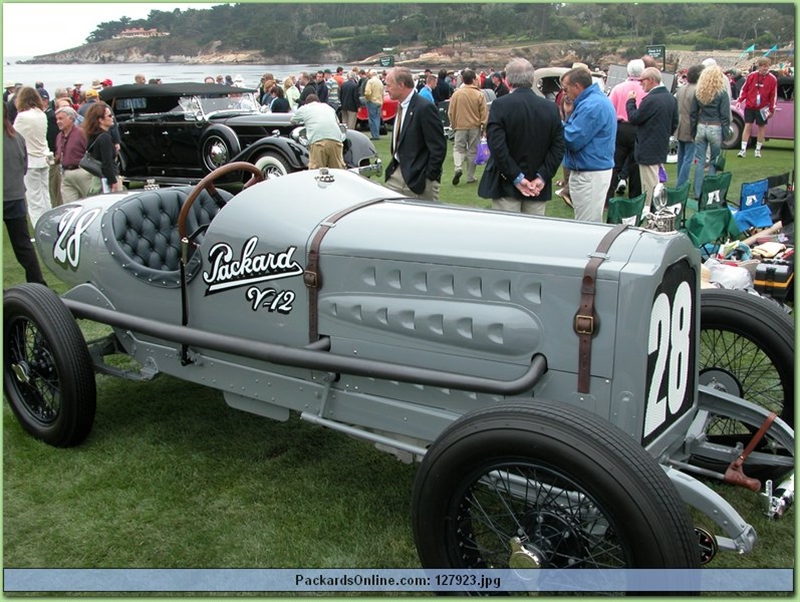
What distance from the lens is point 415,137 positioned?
6.48 m

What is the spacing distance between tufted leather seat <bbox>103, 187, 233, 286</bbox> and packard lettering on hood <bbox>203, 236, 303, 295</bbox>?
16.5 inches

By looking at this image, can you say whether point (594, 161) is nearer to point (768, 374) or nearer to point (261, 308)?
point (768, 374)

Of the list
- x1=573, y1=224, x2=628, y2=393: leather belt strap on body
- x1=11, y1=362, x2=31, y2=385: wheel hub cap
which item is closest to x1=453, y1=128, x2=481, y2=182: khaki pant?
x1=11, y1=362, x2=31, y2=385: wheel hub cap

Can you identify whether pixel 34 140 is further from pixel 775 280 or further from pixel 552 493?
pixel 552 493

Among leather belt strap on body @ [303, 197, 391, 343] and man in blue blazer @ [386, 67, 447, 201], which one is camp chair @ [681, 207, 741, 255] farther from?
leather belt strap on body @ [303, 197, 391, 343]

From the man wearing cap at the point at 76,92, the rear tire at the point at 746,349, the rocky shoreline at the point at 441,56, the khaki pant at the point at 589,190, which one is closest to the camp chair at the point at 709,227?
the khaki pant at the point at 589,190

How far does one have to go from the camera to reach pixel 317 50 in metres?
30.1

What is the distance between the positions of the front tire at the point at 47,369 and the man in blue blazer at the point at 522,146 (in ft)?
11.3

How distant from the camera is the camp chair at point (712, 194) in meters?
7.60

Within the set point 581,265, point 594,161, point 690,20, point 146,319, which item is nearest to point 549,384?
point 581,265

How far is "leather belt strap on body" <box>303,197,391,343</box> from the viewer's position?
10.9ft

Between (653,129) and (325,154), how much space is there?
4.27 metres

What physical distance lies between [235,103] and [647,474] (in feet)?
39.4

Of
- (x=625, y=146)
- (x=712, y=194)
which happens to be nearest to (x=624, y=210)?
(x=712, y=194)
